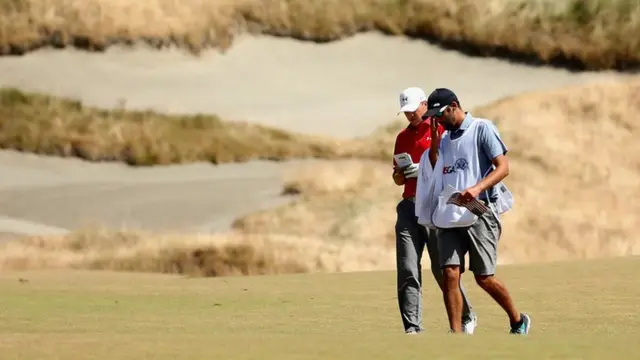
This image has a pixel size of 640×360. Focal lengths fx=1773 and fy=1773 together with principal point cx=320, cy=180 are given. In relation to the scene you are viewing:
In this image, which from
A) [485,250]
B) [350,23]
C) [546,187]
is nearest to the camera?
[485,250]

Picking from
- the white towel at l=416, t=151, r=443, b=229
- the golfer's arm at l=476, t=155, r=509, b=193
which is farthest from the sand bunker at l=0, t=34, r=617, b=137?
the golfer's arm at l=476, t=155, r=509, b=193

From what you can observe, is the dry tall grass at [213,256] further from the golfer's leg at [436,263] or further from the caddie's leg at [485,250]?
the caddie's leg at [485,250]

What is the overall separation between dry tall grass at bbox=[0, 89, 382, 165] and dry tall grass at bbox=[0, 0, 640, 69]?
180 cm

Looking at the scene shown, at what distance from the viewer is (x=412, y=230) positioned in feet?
37.3

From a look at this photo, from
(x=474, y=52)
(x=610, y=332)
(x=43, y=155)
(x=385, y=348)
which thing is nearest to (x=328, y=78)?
(x=474, y=52)

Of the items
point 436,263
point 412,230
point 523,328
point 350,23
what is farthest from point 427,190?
point 350,23

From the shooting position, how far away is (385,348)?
924 centimetres

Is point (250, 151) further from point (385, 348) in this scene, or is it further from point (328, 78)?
point (385, 348)

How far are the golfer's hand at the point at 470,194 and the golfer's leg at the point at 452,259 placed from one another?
303mm

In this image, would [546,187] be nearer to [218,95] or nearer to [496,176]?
[218,95]

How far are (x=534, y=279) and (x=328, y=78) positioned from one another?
54.1 feet

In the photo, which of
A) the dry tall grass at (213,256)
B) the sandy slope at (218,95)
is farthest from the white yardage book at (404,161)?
the sandy slope at (218,95)

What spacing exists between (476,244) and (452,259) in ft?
0.56

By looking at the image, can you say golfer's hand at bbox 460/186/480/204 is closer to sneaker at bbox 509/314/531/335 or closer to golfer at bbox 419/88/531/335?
golfer at bbox 419/88/531/335
